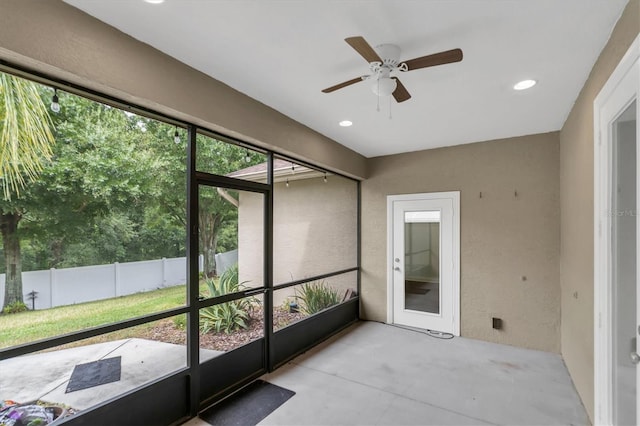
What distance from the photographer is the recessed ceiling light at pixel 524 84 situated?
2.46m

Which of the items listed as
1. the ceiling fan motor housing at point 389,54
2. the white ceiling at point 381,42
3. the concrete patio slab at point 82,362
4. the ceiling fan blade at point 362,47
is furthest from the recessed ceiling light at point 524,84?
the concrete patio slab at point 82,362

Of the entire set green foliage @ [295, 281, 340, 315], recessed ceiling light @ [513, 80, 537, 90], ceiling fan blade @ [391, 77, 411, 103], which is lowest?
green foliage @ [295, 281, 340, 315]

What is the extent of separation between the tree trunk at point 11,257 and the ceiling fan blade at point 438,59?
2411 millimetres

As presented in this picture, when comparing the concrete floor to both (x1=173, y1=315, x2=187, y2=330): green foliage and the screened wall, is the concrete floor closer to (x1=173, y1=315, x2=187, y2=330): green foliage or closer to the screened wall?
the screened wall

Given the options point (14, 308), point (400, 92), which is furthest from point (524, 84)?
point (14, 308)

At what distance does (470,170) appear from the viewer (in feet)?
13.9

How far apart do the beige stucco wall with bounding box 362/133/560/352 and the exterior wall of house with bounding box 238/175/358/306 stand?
1.19 metres

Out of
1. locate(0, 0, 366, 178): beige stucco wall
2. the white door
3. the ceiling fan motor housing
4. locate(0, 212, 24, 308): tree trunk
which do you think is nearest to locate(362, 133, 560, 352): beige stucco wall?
the white door

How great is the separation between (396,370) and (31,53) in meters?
3.77

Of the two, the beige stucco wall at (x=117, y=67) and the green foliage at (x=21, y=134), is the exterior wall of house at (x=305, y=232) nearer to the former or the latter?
the beige stucco wall at (x=117, y=67)

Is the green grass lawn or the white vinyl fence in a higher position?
the white vinyl fence

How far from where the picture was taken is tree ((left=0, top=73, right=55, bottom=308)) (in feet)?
5.11

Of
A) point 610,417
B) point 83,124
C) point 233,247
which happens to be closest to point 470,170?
point 610,417

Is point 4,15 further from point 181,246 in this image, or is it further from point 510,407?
point 510,407
